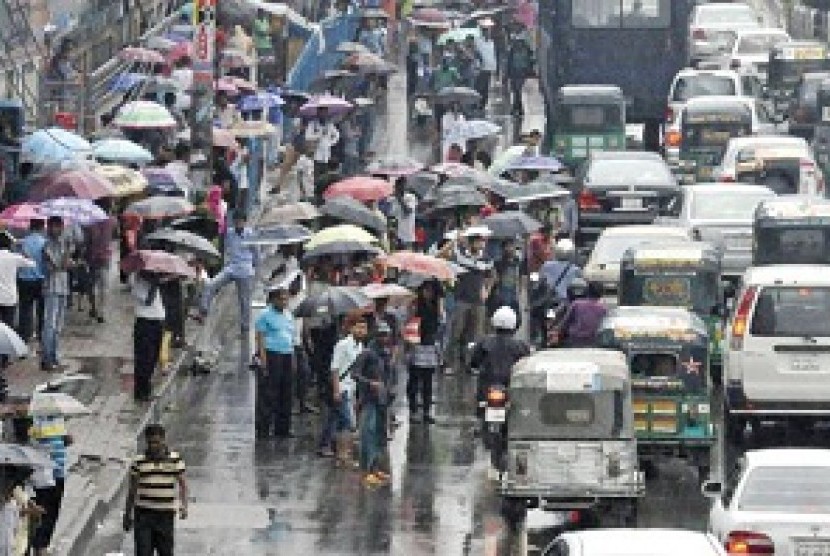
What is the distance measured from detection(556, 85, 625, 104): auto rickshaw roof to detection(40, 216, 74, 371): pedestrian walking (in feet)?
62.1

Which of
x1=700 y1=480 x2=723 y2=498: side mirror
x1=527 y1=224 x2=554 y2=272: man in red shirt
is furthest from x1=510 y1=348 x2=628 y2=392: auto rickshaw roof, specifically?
x1=527 y1=224 x2=554 y2=272: man in red shirt

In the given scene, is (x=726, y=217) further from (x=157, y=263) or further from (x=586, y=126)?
(x=586, y=126)

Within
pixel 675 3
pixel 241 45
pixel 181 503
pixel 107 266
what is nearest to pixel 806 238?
pixel 107 266

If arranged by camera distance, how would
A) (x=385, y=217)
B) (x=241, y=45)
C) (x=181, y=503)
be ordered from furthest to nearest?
1. (x=241, y=45)
2. (x=385, y=217)
3. (x=181, y=503)

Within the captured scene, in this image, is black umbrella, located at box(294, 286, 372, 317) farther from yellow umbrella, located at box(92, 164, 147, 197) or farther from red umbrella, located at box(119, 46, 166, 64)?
red umbrella, located at box(119, 46, 166, 64)

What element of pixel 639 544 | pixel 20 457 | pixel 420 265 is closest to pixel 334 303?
pixel 420 265

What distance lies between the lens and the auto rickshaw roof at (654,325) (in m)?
29.6

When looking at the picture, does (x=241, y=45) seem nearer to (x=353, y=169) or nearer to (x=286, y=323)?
(x=353, y=169)

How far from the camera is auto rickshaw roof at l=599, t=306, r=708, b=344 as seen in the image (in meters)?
29.6

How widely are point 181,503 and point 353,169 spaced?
72.2 feet

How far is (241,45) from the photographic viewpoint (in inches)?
2002

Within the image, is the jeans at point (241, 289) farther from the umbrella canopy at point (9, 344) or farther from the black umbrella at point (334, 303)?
the umbrella canopy at point (9, 344)

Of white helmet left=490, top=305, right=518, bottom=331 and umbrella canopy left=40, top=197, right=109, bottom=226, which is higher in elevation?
umbrella canopy left=40, top=197, right=109, bottom=226

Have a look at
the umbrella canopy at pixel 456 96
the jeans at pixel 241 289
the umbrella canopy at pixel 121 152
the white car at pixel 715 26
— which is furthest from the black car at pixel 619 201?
the white car at pixel 715 26
